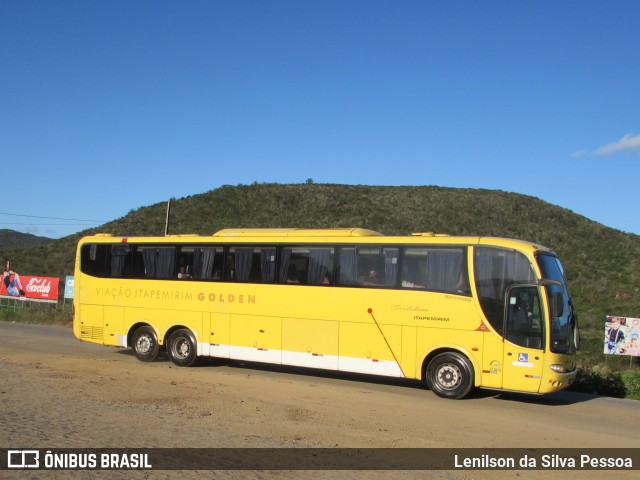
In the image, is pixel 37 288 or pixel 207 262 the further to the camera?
pixel 37 288

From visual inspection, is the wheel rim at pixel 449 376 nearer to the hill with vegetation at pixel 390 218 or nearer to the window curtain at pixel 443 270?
the window curtain at pixel 443 270

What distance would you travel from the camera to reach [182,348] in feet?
52.2

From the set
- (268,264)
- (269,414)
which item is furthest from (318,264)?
(269,414)

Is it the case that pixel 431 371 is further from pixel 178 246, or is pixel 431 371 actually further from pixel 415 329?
pixel 178 246

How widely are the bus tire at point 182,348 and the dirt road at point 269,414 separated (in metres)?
0.50

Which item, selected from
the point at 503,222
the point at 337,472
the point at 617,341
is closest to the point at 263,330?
the point at 337,472

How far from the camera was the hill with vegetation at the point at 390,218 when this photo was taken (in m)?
53.6

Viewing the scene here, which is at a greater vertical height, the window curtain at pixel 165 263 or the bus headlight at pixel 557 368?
the window curtain at pixel 165 263

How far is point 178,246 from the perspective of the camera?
15914 mm

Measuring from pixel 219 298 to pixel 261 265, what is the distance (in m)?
1.44

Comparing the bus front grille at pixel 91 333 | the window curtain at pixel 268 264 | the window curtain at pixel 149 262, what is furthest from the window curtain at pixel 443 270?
the bus front grille at pixel 91 333

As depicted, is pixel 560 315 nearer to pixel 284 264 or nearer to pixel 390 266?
pixel 390 266

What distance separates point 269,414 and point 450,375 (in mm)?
4219

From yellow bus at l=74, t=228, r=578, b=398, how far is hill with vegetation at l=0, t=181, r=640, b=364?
34637 mm
